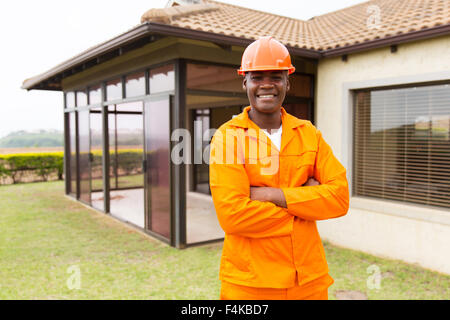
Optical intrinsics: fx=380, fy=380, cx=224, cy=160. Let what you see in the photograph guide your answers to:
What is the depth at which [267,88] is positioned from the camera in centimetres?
177

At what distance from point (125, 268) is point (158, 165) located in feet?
6.93

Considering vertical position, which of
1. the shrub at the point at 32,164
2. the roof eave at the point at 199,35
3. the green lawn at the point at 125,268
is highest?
the roof eave at the point at 199,35

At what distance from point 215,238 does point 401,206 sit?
10.4ft

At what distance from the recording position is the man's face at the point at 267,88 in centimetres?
176

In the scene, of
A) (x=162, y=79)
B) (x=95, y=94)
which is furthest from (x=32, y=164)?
(x=162, y=79)

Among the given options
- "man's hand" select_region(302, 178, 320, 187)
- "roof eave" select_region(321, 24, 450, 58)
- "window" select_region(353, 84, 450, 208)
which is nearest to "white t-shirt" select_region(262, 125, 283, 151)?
"man's hand" select_region(302, 178, 320, 187)

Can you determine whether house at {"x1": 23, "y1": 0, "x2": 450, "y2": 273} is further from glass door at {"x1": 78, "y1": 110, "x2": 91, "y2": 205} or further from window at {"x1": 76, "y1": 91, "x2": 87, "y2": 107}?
glass door at {"x1": 78, "y1": 110, "x2": 91, "y2": 205}

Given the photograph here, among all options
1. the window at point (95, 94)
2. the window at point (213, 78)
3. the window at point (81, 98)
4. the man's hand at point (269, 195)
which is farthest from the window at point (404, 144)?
the window at point (81, 98)

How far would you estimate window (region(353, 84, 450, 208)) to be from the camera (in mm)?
5352

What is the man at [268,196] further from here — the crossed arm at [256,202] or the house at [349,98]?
the house at [349,98]

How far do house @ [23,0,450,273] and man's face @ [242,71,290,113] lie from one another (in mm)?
3728

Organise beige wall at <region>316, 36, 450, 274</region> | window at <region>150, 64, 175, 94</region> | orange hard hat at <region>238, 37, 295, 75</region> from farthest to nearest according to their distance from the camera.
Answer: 1. window at <region>150, 64, 175, 94</region>
2. beige wall at <region>316, 36, 450, 274</region>
3. orange hard hat at <region>238, 37, 295, 75</region>

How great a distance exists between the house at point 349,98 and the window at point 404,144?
15 millimetres
